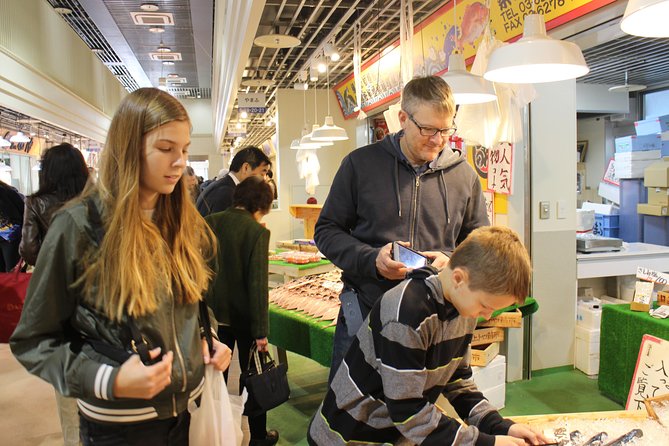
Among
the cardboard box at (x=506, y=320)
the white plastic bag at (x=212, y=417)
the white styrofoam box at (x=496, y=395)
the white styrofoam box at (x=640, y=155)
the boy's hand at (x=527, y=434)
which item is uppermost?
the white styrofoam box at (x=640, y=155)

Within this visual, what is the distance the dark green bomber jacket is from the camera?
128cm

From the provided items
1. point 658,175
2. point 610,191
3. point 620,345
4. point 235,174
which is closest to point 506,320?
point 620,345

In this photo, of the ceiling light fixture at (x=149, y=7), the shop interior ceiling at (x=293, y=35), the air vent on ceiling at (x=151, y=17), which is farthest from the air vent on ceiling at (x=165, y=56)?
the air vent on ceiling at (x=151, y=17)

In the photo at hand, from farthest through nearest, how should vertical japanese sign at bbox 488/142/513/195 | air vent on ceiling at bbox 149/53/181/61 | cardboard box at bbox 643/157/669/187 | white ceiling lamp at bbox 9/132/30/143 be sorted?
air vent on ceiling at bbox 149/53/181/61
white ceiling lamp at bbox 9/132/30/143
cardboard box at bbox 643/157/669/187
vertical japanese sign at bbox 488/142/513/195

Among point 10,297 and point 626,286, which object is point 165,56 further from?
point 626,286

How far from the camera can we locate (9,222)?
14.9ft

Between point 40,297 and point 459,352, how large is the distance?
1.19 m

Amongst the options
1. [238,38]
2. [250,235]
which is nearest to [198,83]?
[238,38]

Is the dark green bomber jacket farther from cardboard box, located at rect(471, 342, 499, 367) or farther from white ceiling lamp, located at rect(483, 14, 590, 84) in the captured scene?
cardboard box, located at rect(471, 342, 499, 367)

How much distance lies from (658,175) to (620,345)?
3545 millimetres

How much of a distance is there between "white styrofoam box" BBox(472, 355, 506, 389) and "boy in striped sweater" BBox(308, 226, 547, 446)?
221cm

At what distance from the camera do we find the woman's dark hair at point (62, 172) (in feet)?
10.2

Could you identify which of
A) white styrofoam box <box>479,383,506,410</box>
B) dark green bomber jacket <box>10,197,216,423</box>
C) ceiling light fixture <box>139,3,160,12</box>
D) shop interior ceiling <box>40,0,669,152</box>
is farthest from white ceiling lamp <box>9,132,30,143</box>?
dark green bomber jacket <box>10,197,216,423</box>

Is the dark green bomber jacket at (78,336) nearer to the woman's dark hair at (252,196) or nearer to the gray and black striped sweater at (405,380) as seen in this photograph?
the gray and black striped sweater at (405,380)
